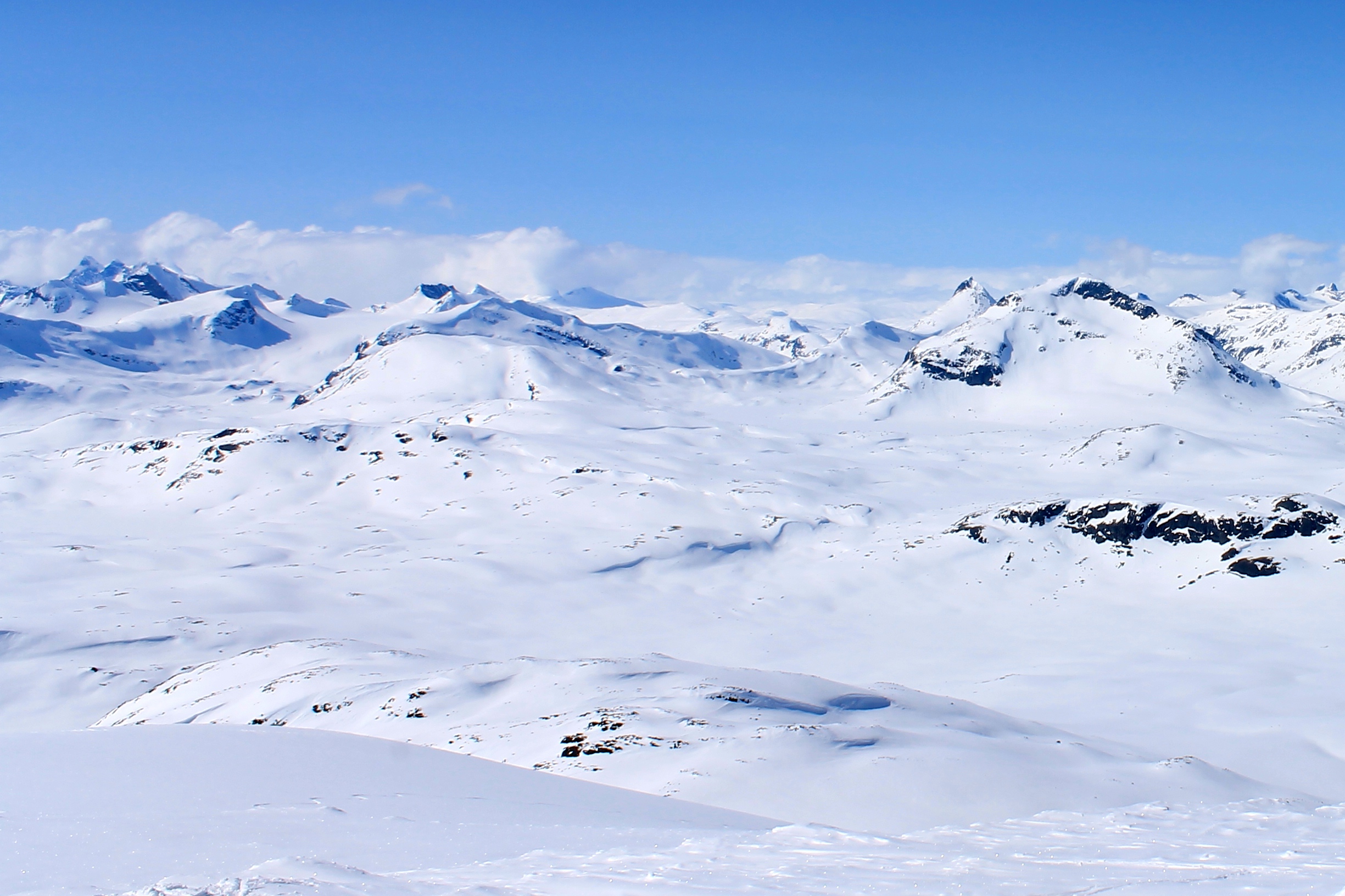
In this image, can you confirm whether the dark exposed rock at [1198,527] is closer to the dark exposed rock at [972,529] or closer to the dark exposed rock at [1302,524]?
the dark exposed rock at [1302,524]

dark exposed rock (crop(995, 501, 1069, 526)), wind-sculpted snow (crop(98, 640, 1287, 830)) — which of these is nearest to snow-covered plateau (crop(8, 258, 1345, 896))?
wind-sculpted snow (crop(98, 640, 1287, 830))

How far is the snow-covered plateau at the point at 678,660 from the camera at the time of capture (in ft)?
59.5

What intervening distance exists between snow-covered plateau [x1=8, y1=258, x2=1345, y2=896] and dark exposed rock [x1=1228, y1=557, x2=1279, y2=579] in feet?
0.93

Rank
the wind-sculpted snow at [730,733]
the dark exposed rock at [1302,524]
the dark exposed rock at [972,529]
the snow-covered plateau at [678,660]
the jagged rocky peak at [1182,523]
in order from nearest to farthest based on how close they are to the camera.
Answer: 1. the snow-covered plateau at [678,660]
2. the wind-sculpted snow at [730,733]
3. the jagged rocky peak at [1182,523]
4. the dark exposed rock at [1302,524]
5. the dark exposed rock at [972,529]

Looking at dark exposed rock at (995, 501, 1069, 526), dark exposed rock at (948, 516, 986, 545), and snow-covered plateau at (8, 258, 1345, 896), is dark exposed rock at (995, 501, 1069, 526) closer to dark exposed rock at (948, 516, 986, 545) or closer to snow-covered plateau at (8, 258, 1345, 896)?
snow-covered plateau at (8, 258, 1345, 896)

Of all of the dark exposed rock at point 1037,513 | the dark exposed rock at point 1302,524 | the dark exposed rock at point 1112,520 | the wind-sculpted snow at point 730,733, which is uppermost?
the dark exposed rock at point 1037,513

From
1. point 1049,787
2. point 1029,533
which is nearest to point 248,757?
point 1049,787

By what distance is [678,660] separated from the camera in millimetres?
53375

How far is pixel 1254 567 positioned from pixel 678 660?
183 ft

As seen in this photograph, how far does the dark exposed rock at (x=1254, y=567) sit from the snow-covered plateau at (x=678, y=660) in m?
0.28

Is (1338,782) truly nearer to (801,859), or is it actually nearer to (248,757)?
(801,859)

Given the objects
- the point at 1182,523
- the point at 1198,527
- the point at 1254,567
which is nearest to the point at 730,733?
the point at 1254,567

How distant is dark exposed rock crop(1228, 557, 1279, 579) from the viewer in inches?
3024

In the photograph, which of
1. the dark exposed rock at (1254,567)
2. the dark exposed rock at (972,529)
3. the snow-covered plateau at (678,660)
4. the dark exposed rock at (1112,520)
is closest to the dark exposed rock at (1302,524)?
the snow-covered plateau at (678,660)
